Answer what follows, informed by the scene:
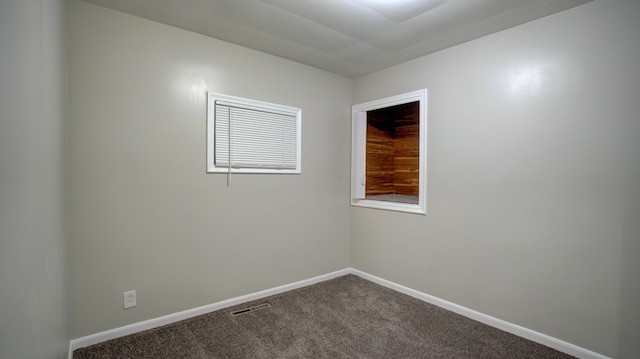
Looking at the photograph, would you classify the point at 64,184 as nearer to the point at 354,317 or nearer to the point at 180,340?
the point at 180,340

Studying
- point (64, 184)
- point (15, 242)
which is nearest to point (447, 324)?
point (15, 242)

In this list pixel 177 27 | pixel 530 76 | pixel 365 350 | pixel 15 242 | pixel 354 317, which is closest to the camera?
pixel 15 242

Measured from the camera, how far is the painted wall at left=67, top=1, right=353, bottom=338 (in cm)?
214

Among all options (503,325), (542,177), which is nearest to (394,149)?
(542,177)

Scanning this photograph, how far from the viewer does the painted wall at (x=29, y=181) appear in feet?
2.49

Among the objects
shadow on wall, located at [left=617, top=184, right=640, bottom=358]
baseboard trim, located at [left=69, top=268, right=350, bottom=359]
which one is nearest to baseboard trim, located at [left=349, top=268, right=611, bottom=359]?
shadow on wall, located at [left=617, top=184, right=640, bottom=358]

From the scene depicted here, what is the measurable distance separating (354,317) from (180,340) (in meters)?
1.46

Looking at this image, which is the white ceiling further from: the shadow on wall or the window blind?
the shadow on wall

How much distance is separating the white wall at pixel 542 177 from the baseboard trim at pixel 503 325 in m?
0.05

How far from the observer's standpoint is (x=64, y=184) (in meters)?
1.95

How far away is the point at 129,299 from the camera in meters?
2.31

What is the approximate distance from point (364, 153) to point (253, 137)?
5.11 feet

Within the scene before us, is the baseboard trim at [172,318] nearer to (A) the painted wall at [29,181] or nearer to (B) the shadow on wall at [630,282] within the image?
(A) the painted wall at [29,181]

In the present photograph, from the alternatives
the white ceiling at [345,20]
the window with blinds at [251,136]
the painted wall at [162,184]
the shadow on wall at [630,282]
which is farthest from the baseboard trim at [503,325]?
the white ceiling at [345,20]
